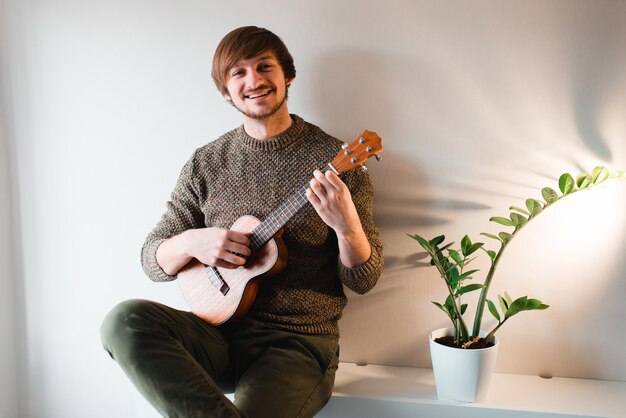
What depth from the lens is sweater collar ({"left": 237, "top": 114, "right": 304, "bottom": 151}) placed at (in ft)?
4.85

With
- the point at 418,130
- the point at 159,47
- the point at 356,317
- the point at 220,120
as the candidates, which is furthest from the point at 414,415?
the point at 159,47

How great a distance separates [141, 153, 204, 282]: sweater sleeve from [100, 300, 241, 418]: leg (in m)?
0.28

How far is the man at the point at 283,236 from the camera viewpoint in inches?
50.2

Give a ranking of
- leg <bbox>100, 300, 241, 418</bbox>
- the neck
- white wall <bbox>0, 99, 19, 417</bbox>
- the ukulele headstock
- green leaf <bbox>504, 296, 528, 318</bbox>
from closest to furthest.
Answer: leg <bbox>100, 300, 241, 418</bbox>, the ukulele headstock, green leaf <bbox>504, 296, 528, 318</bbox>, the neck, white wall <bbox>0, 99, 19, 417</bbox>

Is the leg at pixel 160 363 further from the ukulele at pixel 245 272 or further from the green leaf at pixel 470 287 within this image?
the green leaf at pixel 470 287

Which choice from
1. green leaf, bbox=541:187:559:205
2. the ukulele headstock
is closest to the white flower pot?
green leaf, bbox=541:187:559:205

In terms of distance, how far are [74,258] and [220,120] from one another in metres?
0.64

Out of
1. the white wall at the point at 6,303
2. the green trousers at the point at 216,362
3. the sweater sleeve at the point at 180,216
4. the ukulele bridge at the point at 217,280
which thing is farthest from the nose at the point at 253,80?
the white wall at the point at 6,303

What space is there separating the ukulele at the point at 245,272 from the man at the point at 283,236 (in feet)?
0.09

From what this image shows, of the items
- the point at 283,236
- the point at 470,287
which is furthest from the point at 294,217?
the point at 470,287

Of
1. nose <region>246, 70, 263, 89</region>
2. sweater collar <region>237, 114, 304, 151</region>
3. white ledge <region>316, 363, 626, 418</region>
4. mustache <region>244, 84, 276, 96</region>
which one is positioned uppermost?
nose <region>246, 70, 263, 89</region>

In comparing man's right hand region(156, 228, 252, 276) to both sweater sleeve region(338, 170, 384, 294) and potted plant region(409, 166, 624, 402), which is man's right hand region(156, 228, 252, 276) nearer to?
sweater sleeve region(338, 170, 384, 294)

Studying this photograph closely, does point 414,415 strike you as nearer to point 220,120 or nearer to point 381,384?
point 381,384

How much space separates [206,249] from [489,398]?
0.76 meters
